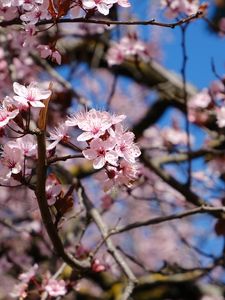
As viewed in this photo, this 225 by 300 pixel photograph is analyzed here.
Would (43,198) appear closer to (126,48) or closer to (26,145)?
(26,145)

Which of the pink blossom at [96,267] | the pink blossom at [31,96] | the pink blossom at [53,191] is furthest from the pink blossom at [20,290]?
the pink blossom at [31,96]

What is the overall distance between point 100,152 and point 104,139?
1.4 inches

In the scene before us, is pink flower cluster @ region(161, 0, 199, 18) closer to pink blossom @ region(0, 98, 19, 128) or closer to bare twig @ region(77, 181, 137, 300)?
bare twig @ region(77, 181, 137, 300)

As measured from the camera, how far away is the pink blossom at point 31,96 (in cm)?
→ 123

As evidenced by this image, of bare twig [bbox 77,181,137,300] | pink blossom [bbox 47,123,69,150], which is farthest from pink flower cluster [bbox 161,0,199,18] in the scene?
pink blossom [bbox 47,123,69,150]

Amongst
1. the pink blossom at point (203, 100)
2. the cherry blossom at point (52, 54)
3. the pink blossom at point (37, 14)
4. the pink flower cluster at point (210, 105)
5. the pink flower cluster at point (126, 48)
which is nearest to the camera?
the pink blossom at point (37, 14)

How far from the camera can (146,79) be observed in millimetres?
3969

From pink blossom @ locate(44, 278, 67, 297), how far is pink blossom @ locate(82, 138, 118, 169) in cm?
84

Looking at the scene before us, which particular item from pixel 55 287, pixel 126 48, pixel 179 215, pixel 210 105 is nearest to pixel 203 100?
pixel 210 105

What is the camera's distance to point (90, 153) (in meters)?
1.23

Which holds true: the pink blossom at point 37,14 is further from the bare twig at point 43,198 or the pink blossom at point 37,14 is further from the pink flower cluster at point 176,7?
the pink flower cluster at point 176,7

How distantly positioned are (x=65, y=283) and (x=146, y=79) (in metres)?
2.33

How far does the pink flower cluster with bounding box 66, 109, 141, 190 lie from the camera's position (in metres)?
1.22

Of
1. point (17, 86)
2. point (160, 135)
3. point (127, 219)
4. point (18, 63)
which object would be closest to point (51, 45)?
point (17, 86)
